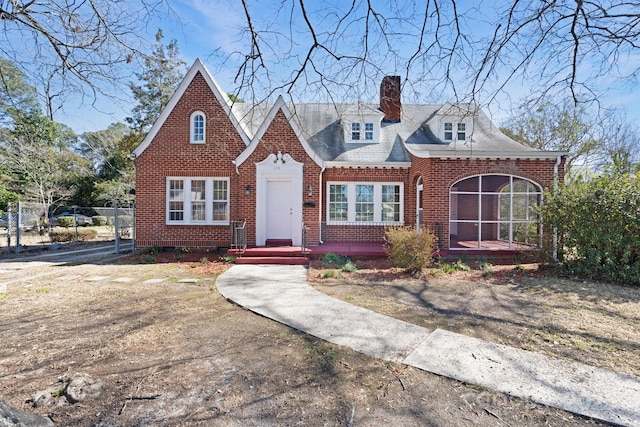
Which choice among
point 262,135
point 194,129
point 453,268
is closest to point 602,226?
point 453,268

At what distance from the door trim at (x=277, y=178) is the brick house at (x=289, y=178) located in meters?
0.04

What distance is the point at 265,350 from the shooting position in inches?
154

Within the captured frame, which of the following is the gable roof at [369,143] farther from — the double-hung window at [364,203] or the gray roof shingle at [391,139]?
the double-hung window at [364,203]

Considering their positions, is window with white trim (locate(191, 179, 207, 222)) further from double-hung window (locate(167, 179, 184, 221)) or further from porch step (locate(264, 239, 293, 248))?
porch step (locate(264, 239, 293, 248))

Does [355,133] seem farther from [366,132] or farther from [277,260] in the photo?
[277,260]

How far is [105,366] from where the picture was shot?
140 inches

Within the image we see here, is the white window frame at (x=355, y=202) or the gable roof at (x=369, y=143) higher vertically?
the gable roof at (x=369, y=143)

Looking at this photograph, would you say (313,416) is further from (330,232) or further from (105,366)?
(330,232)

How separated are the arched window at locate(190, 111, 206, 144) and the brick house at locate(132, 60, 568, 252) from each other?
1.5 inches

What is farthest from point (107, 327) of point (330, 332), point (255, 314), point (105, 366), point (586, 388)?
point (586, 388)

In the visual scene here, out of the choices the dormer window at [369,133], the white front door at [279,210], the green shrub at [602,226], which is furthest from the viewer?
the dormer window at [369,133]

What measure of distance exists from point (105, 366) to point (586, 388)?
4.88 meters

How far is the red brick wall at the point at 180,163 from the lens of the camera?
12.4 meters

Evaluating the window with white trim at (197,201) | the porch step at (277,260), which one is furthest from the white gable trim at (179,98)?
the porch step at (277,260)
